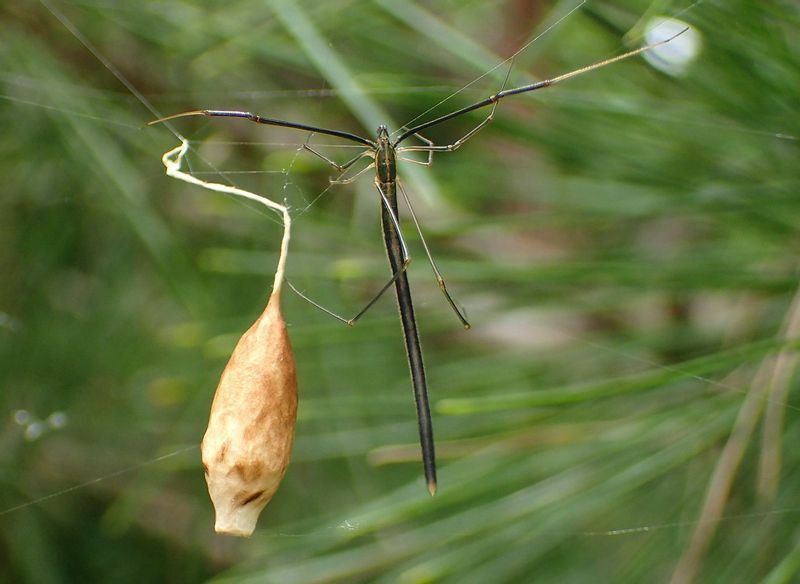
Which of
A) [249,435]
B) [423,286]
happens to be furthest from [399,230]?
[423,286]

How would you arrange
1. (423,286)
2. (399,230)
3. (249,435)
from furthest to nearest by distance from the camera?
1. (423,286)
2. (399,230)
3. (249,435)

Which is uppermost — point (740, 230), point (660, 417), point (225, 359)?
point (740, 230)

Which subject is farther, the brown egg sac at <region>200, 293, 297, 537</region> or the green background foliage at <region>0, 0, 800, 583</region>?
the green background foliage at <region>0, 0, 800, 583</region>

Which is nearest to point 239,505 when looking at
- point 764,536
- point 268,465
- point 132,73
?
point 268,465

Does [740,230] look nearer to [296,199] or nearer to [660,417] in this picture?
[660,417]

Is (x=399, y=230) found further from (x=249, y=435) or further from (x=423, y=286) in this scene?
(x=423, y=286)

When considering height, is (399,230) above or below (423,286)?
above
